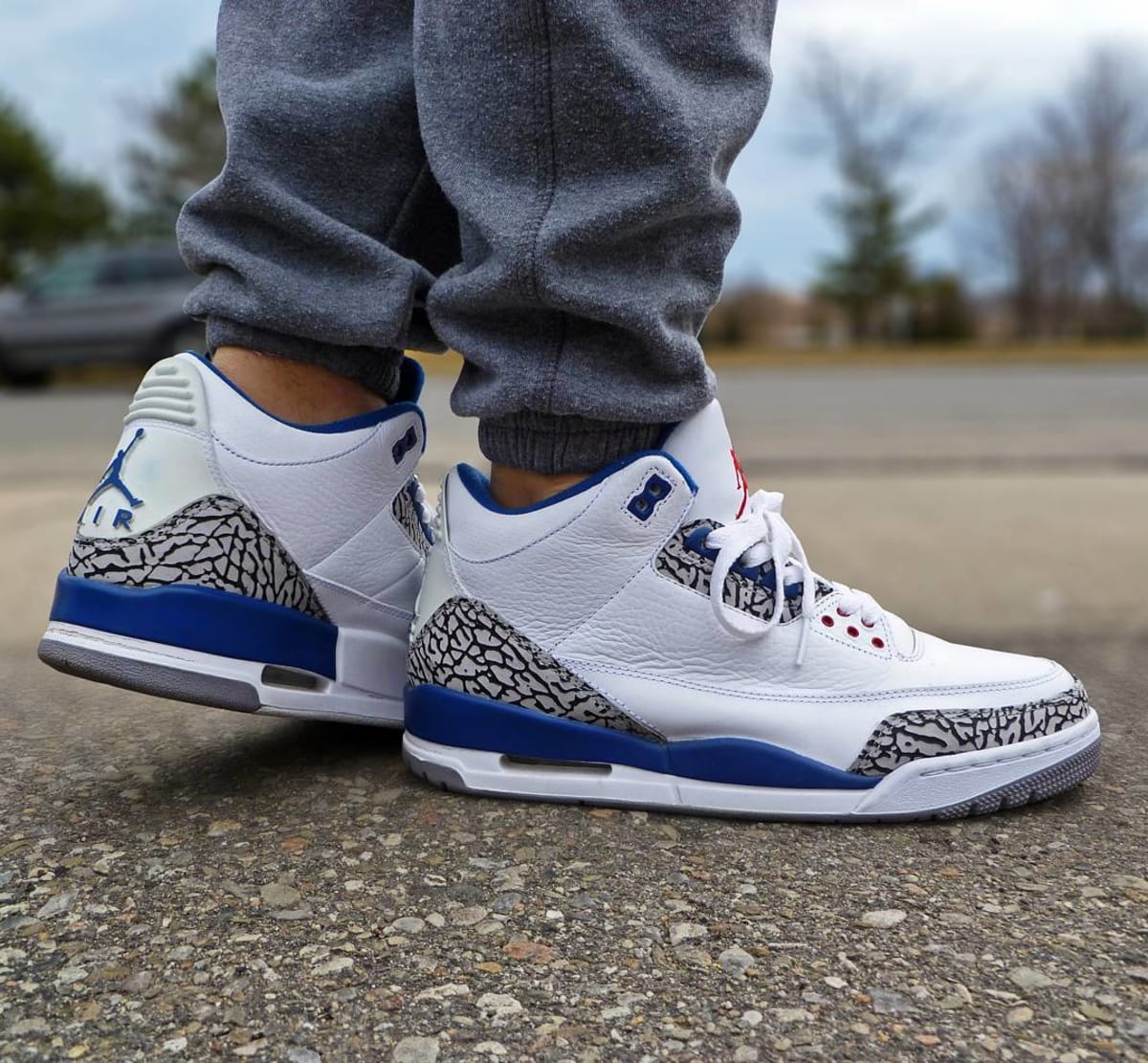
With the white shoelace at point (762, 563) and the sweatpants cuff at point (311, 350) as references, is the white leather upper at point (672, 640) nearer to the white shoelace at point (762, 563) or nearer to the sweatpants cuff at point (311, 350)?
the white shoelace at point (762, 563)

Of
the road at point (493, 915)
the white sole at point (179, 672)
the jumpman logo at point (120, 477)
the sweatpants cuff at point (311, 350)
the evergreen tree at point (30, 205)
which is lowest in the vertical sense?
the road at point (493, 915)

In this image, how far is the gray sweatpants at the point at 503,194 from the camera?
82 centimetres

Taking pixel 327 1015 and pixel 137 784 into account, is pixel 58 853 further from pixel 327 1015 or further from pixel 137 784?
pixel 327 1015

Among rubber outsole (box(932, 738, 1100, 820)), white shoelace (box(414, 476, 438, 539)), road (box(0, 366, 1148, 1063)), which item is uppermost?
white shoelace (box(414, 476, 438, 539))

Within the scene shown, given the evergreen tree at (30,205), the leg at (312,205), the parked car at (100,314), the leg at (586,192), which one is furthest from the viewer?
the evergreen tree at (30,205)

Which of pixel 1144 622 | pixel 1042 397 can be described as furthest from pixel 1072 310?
pixel 1144 622

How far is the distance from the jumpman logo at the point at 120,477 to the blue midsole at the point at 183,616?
0.22 ft

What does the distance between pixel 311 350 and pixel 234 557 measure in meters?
0.18

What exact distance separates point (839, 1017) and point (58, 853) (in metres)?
0.53

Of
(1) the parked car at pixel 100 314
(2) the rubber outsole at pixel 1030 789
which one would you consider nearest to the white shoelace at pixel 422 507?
(2) the rubber outsole at pixel 1030 789

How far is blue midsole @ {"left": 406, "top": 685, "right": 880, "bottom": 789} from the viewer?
87 cm

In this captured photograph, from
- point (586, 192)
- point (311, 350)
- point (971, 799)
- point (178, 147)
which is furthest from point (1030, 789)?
point (178, 147)

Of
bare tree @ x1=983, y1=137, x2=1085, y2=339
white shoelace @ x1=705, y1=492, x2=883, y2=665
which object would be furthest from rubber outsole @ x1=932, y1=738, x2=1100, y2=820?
bare tree @ x1=983, y1=137, x2=1085, y2=339

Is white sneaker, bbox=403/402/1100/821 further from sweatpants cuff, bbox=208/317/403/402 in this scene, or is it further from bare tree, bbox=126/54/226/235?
bare tree, bbox=126/54/226/235
